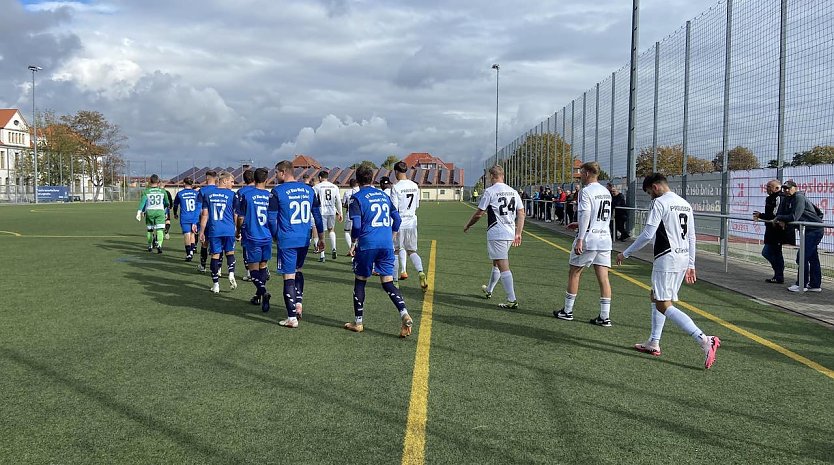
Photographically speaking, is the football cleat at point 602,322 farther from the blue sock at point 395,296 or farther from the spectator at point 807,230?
the spectator at point 807,230

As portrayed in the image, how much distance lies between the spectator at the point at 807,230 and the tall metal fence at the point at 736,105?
138 centimetres

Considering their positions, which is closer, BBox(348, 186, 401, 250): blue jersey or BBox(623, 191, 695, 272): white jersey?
BBox(623, 191, 695, 272): white jersey

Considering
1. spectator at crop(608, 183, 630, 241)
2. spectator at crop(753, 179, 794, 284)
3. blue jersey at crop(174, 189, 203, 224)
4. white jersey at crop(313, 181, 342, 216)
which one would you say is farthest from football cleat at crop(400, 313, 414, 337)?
spectator at crop(608, 183, 630, 241)

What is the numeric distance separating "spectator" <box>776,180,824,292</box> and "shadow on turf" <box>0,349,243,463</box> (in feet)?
30.2

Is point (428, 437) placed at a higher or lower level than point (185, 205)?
lower

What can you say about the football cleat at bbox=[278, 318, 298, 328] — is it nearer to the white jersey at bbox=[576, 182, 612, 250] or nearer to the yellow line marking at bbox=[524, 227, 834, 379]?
the white jersey at bbox=[576, 182, 612, 250]

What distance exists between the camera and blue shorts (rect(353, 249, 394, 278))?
256 inches

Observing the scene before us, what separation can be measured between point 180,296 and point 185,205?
15.3ft

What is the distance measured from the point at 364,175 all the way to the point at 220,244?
12.5 feet

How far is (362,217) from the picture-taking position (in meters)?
6.50

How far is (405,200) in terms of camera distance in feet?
32.3

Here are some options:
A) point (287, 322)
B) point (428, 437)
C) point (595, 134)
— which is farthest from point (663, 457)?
point (595, 134)

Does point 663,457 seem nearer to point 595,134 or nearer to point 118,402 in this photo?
point 118,402

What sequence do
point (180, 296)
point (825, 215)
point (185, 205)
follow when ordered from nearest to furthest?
point (180, 296) → point (825, 215) → point (185, 205)
